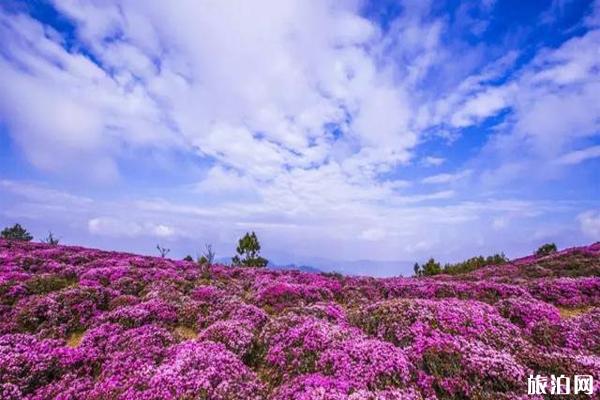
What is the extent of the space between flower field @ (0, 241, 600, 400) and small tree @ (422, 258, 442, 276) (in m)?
26.0

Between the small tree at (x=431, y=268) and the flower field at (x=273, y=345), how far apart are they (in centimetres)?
2605

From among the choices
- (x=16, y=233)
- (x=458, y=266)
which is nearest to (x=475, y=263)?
(x=458, y=266)

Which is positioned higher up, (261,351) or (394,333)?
(394,333)

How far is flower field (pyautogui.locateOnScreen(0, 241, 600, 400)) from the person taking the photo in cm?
702

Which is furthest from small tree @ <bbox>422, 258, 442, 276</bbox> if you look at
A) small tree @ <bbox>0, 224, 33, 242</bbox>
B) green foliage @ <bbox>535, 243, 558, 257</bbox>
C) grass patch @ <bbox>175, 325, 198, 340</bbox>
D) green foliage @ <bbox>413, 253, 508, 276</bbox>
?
small tree @ <bbox>0, 224, 33, 242</bbox>

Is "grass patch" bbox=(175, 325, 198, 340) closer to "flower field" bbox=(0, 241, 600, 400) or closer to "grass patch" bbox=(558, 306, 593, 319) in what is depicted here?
"flower field" bbox=(0, 241, 600, 400)

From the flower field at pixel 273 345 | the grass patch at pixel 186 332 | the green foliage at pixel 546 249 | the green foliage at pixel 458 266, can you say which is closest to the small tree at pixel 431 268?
the green foliage at pixel 458 266

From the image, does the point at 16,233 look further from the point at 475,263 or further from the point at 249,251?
the point at 475,263

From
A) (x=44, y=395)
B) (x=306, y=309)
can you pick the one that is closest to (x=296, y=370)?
(x=306, y=309)

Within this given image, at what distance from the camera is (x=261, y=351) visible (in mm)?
9695

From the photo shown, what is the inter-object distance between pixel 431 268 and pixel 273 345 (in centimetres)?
3779

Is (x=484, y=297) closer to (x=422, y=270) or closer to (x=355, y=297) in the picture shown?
(x=355, y=297)

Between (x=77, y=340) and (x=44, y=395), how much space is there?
14.2 ft

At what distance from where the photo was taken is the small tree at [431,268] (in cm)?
4225
